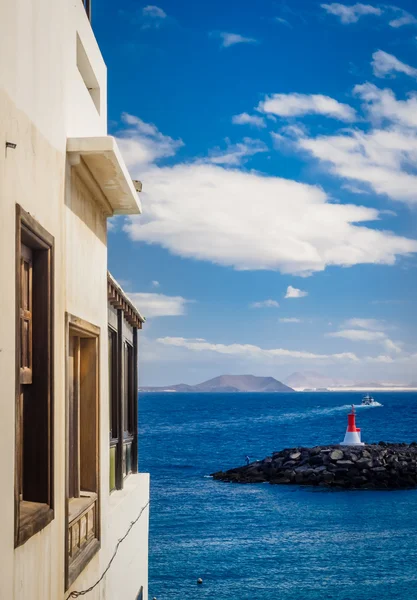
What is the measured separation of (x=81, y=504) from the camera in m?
6.59

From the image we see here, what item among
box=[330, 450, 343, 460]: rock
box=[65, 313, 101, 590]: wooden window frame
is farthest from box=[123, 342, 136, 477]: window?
box=[330, 450, 343, 460]: rock

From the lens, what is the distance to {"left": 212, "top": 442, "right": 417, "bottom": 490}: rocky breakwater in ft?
127

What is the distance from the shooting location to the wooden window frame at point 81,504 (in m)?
5.83

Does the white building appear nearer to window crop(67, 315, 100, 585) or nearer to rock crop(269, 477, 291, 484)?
window crop(67, 315, 100, 585)

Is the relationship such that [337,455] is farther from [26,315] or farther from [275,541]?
[26,315]

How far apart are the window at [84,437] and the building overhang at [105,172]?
1129 mm

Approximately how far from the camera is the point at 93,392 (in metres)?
7.10

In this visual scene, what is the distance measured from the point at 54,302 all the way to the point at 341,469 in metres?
35.8

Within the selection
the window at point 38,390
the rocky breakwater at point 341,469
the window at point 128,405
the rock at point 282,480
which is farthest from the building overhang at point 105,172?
the rock at point 282,480

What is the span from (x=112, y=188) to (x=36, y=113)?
7.51 ft

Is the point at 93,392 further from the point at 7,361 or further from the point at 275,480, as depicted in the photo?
the point at 275,480

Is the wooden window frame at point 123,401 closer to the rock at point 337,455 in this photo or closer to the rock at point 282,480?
the rock at point 282,480

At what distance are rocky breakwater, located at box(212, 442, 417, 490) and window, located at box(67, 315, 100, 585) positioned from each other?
32611 millimetres

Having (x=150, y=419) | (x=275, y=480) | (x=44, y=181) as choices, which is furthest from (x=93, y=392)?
(x=150, y=419)
